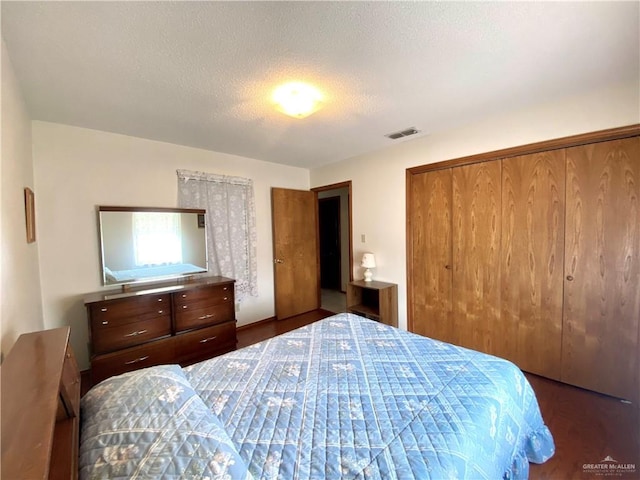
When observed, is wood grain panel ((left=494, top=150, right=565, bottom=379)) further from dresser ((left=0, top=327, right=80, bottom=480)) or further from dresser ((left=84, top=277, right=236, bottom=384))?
dresser ((left=0, top=327, right=80, bottom=480))

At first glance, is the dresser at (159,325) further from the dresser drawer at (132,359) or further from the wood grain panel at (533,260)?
the wood grain panel at (533,260)

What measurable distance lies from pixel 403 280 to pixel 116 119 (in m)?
3.26

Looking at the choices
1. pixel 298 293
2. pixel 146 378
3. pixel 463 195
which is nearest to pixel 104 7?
pixel 146 378

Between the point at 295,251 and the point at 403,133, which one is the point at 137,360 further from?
the point at 403,133

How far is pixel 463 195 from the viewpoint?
2682mm

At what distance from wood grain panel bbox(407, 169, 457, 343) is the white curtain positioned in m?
2.05

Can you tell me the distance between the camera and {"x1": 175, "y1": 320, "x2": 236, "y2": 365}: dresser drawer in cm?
260

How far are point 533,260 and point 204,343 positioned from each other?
3.16m

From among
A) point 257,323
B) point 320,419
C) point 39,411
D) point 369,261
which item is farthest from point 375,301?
point 39,411

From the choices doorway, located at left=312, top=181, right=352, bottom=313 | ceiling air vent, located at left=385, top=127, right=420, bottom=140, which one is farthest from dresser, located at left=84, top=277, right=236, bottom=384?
doorway, located at left=312, top=181, right=352, bottom=313

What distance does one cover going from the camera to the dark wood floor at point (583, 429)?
1488mm

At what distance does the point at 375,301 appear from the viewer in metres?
3.60

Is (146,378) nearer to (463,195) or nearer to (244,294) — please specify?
(244,294)

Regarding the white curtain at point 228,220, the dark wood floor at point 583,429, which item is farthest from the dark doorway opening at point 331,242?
the dark wood floor at point 583,429
